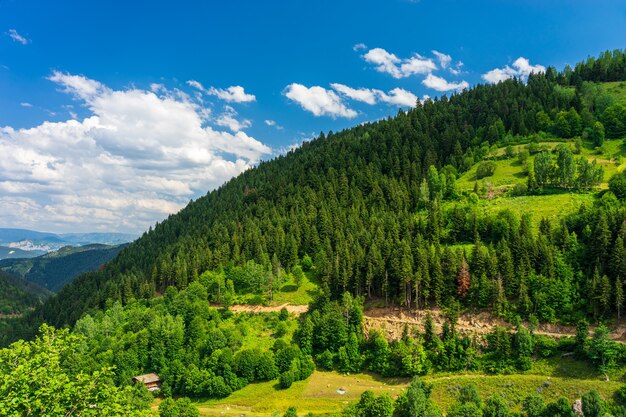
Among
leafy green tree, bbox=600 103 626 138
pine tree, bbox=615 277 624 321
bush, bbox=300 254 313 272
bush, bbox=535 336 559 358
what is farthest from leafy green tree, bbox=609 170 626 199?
bush, bbox=300 254 313 272

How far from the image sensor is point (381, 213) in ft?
410

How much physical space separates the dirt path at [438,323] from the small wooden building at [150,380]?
32.8m

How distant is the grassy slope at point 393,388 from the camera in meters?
63.4

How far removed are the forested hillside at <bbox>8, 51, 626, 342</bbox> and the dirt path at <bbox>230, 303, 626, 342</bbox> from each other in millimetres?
2169

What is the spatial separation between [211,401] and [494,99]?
17320 centimetres

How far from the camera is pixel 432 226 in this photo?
103750 mm

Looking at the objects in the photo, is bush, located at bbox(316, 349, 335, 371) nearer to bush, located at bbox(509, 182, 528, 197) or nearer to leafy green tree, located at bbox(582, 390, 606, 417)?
leafy green tree, located at bbox(582, 390, 606, 417)

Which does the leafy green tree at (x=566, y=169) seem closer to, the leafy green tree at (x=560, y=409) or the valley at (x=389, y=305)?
the valley at (x=389, y=305)

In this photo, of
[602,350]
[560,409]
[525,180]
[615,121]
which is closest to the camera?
[560,409]

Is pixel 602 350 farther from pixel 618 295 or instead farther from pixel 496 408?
pixel 496 408

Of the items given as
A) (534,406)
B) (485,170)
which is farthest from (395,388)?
(485,170)

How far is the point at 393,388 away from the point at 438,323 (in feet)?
55.6

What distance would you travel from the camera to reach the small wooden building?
81844 mm

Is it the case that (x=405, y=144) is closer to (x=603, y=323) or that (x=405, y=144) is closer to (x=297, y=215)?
(x=297, y=215)
